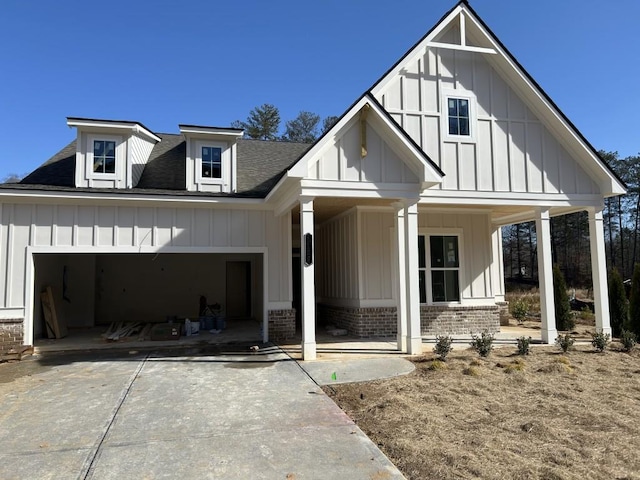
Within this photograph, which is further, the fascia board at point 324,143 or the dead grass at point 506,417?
the fascia board at point 324,143

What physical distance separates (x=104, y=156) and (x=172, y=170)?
1.92 meters

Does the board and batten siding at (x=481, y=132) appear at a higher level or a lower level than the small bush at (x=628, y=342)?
higher

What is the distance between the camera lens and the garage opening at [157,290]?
14164 mm

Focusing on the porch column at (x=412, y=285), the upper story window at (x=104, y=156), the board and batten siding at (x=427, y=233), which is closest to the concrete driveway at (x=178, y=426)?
the porch column at (x=412, y=285)

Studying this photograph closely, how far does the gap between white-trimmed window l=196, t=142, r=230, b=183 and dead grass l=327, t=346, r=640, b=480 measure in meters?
7.10

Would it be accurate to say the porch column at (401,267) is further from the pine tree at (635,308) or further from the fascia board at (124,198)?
the pine tree at (635,308)

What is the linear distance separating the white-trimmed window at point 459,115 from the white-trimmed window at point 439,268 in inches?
116

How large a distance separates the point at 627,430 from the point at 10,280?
38.4 feet

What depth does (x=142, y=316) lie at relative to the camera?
15.4 m

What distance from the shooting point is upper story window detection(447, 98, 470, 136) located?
10391 mm

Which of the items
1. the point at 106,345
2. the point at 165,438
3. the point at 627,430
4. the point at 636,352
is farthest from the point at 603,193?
the point at 106,345

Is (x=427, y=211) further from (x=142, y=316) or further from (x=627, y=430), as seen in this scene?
(x=142, y=316)

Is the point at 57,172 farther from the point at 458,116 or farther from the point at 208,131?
the point at 458,116

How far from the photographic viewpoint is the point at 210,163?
38.6 feet
